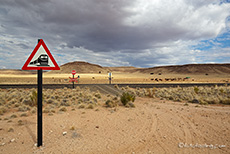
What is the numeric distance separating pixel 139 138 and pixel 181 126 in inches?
98.7

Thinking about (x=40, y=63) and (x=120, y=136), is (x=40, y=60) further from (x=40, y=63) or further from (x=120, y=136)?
(x=120, y=136)

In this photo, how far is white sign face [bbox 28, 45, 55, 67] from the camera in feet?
14.8

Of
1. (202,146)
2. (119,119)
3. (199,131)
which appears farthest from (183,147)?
(119,119)

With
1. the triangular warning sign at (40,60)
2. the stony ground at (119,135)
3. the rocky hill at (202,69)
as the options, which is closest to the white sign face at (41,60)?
the triangular warning sign at (40,60)

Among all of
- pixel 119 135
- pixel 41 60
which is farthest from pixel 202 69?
pixel 41 60

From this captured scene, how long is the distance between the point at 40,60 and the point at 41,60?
0.09 ft

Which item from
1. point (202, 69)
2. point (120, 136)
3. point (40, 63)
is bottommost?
point (120, 136)

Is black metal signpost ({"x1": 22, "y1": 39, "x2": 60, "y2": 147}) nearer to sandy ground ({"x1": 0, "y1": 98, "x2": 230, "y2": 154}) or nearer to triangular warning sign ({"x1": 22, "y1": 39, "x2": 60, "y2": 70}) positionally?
triangular warning sign ({"x1": 22, "y1": 39, "x2": 60, "y2": 70})

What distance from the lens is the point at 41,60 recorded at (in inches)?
179

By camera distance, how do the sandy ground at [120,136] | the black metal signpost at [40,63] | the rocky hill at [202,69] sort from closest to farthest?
the black metal signpost at [40,63] → the sandy ground at [120,136] → the rocky hill at [202,69]

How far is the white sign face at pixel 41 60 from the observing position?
4.50 meters

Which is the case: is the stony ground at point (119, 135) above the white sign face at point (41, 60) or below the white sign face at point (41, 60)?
below

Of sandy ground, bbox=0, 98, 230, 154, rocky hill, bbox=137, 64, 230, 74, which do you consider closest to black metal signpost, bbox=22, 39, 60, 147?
sandy ground, bbox=0, 98, 230, 154

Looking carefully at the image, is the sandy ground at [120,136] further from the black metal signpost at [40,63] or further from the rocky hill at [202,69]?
the rocky hill at [202,69]
